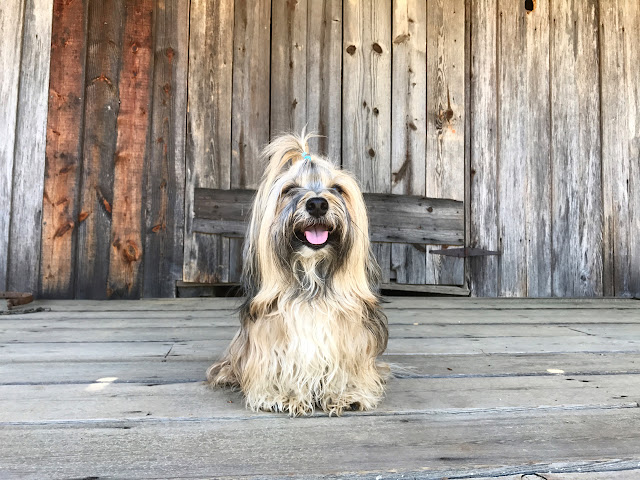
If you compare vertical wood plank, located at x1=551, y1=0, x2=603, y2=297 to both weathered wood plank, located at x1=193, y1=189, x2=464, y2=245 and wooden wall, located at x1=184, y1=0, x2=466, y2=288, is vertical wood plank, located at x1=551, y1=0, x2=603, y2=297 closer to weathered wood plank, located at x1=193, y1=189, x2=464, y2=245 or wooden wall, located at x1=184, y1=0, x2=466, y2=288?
wooden wall, located at x1=184, y1=0, x2=466, y2=288

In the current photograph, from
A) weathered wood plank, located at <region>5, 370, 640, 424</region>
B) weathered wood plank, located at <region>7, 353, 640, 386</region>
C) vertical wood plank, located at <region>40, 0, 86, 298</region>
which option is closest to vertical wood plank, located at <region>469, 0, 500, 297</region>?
weathered wood plank, located at <region>7, 353, 640, 386</region>

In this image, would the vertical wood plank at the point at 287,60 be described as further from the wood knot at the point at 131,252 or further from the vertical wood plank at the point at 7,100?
the vertical wood plank at the point at 7,100

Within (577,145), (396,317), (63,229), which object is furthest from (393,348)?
(577,145)

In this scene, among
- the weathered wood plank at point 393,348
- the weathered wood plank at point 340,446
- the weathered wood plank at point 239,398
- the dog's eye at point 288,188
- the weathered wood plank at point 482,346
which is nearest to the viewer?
the weathered wood plank at point 340,446

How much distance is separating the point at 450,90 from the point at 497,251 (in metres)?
1.47

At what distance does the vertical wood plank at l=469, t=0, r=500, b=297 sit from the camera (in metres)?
4.20

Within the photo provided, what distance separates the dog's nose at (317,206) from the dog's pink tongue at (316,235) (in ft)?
0.16

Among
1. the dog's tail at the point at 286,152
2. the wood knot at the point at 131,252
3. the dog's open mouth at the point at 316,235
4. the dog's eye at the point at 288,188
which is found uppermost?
the dog's tail at the point at 286,152

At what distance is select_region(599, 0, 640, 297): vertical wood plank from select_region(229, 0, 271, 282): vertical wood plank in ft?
9.99

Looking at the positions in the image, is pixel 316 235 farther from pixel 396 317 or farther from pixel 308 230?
pixel 396 317

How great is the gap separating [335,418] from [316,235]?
0.58m

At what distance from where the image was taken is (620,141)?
4371 mm

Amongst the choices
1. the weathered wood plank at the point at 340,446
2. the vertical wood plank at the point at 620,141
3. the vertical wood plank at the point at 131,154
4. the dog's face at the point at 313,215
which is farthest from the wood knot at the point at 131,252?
the vertical wood plank at the point at 620,141

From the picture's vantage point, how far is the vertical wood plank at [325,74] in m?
4.05
